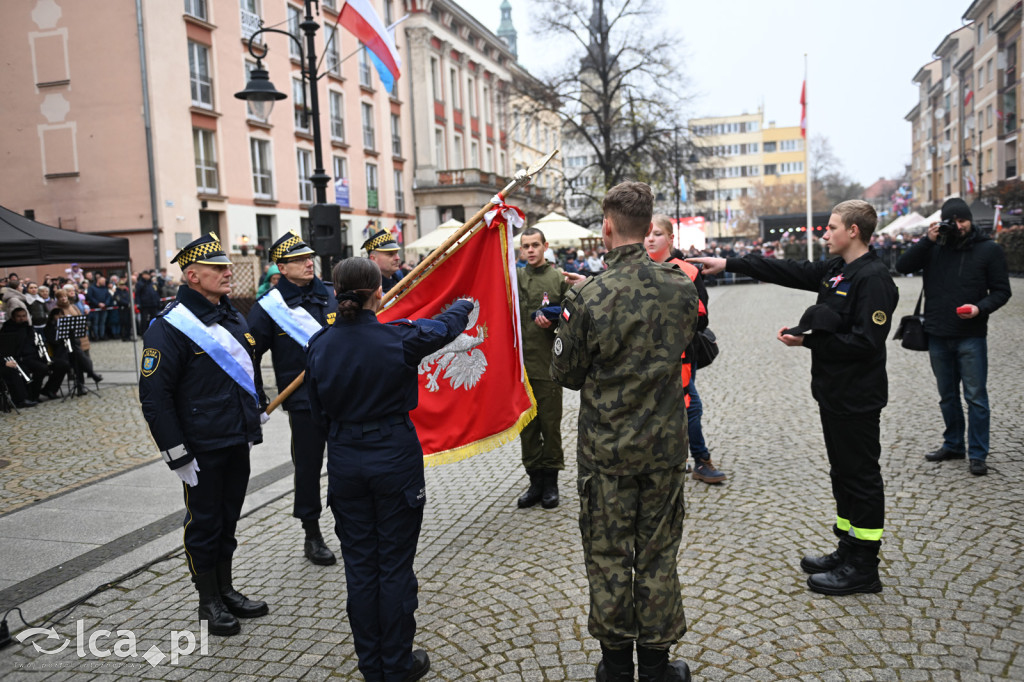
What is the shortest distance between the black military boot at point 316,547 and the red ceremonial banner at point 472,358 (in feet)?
3.38

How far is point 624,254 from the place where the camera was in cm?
317

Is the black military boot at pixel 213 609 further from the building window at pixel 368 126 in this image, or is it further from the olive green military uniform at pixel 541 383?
the building window at pixel 368 126

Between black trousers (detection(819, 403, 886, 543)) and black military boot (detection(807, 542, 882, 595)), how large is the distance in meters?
0.08

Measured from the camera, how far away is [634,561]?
10.6 ft

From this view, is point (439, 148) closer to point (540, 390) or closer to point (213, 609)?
point (540, 390)

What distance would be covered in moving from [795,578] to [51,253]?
10.6 m

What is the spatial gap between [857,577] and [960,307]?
9.51 feet

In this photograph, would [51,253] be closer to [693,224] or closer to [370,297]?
[370,297]

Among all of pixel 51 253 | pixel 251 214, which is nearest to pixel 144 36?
pixel 251 214

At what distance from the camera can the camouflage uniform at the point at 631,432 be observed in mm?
3109

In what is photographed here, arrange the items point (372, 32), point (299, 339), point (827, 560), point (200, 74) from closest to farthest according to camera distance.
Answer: point (827, 560) < point (299, 339) < point (372, 32) < point (200, 74)

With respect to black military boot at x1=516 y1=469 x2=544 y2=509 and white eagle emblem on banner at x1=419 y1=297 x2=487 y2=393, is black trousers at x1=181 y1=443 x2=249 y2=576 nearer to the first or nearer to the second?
white eagle emblem on banner at x1=419 y1=297 x2=487 y2=393

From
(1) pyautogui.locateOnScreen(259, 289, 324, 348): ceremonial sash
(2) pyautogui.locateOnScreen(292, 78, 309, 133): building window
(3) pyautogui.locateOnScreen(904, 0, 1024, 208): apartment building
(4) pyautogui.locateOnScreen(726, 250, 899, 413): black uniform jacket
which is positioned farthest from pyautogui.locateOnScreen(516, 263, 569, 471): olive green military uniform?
(3) pyautogui.locateOnScreen(904, 0, 1024, 208): apartment building

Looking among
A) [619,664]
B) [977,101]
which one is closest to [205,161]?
[619,664]
